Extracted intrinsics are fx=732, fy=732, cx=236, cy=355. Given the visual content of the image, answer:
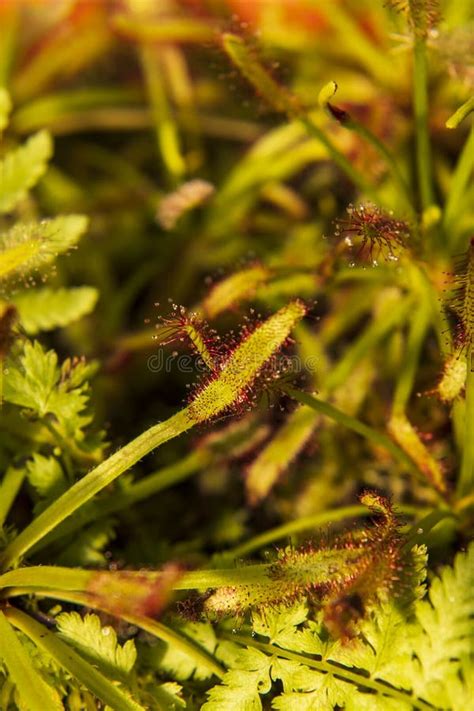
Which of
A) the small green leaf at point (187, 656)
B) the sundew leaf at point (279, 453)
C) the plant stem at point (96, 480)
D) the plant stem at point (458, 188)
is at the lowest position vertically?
the small green leaf at point (187, 656)

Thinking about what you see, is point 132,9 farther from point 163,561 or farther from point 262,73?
point 163,561

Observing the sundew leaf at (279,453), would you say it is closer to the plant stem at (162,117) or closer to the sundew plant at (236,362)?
the sundew plant at (236,362)

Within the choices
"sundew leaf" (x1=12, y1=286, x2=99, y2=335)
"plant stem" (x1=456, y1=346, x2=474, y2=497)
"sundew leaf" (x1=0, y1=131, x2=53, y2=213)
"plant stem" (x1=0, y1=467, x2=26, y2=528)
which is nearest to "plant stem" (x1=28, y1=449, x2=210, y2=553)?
"plant stem" (x1=0, y1=467, x2=26, y2=528)

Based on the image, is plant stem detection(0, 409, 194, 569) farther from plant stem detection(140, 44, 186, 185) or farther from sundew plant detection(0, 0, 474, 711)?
plant stem detection(140, 44, 186, 185)

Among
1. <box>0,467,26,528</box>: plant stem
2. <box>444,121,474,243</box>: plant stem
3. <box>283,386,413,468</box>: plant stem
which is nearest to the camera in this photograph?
<box>283,386,413,468</box>: plant stem

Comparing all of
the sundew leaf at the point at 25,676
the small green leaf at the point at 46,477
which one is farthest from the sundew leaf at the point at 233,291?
the sundew leaf at the point at 25,676
